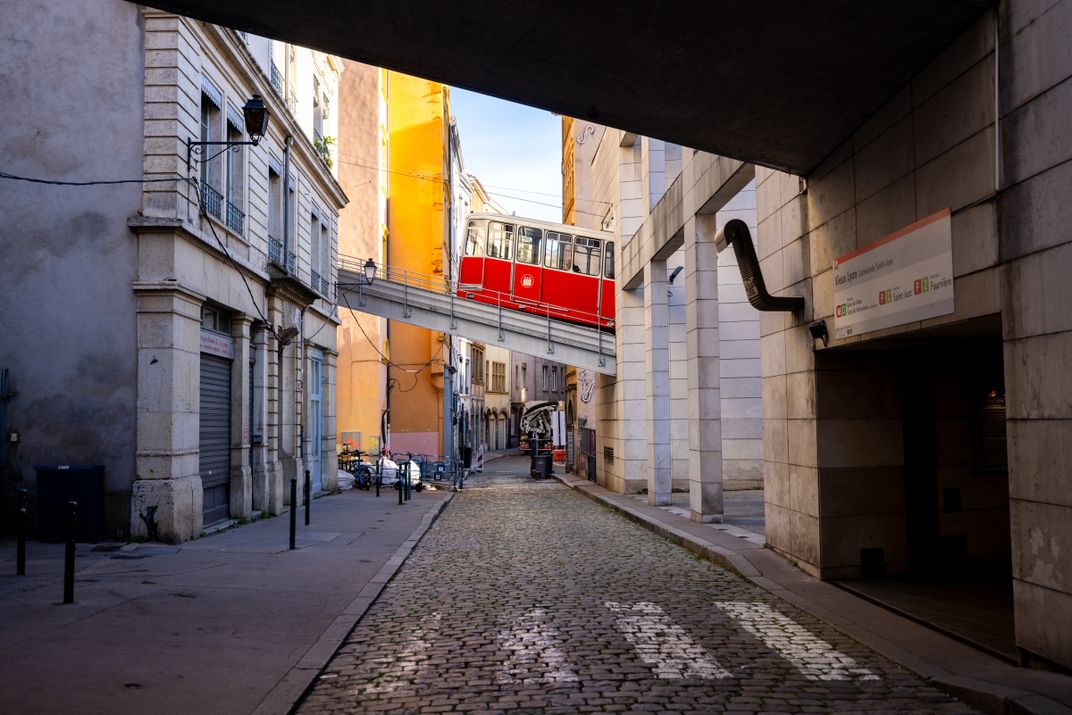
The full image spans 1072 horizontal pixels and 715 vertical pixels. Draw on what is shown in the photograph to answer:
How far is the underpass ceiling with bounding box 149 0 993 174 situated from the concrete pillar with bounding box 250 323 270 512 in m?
11.1

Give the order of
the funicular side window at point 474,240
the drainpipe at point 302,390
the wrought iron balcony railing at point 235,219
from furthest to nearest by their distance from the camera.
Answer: the funicular side window at point 474,240 < the drainpipe at point 302,390 < the wrought iron balcony railing at point 235,219

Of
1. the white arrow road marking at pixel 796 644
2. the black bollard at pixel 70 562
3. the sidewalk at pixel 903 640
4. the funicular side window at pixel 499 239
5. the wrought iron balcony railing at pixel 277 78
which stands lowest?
the white arrow road marking at pixel 796 644

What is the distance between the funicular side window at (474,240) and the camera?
30414mm

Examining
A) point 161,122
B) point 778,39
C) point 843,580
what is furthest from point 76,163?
point 843,580

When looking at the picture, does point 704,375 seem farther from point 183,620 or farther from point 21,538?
point 21,538

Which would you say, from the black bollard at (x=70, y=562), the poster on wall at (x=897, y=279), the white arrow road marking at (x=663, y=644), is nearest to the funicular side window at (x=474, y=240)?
the poster on wall at (x=897, y=279)

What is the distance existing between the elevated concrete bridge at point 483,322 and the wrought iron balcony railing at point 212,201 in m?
11.3

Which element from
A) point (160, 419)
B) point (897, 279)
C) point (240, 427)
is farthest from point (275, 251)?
point (897, 279)

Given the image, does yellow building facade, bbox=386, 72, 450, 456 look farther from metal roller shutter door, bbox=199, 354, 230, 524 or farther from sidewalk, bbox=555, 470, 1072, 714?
sidewalk, bbox=555, 470, 1072, 714

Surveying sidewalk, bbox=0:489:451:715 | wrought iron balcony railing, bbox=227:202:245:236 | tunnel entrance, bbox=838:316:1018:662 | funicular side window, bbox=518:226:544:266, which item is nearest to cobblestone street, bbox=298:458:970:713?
sidewalk, bbox=0:489:451:715

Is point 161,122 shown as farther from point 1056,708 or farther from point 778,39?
point 1056,708

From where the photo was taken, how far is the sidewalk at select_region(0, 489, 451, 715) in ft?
18.7

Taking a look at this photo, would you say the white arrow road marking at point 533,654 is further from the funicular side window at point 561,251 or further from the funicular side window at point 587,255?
the funicular side window at point 561,251

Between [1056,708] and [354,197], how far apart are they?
35443 mm
